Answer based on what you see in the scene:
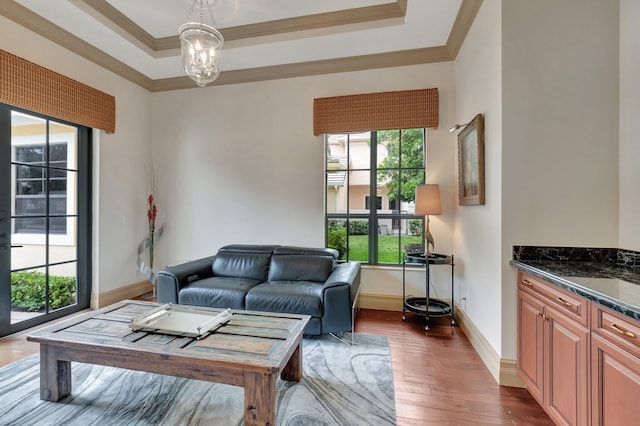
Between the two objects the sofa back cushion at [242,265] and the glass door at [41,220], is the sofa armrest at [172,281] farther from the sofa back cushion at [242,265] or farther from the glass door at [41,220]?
the glass door at [41,220]

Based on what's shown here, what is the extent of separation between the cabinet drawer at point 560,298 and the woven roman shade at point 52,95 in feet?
14.8

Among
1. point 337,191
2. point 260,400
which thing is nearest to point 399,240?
point 337,191

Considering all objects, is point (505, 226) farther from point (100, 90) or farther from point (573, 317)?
point (100, 90)

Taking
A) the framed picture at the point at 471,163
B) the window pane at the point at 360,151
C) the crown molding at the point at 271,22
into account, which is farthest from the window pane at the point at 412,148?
the crown molding at the point at 271,22

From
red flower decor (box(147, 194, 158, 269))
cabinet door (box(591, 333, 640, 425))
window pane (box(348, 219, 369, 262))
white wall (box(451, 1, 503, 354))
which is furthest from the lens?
red flower decor (box(147, 194, 158, 269))

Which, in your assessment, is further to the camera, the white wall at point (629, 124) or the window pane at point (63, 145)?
the window pane at point (63, 145)

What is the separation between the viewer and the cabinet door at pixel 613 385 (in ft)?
3.59

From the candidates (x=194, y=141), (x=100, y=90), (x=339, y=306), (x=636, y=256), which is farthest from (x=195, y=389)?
(x=100, y=90)

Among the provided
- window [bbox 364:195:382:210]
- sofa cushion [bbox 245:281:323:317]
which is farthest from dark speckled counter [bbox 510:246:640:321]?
window [bbox 364:195:382:210]

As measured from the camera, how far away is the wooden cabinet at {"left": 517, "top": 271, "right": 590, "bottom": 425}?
138cm

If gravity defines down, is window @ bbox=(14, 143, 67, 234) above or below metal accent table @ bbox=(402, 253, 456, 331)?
above

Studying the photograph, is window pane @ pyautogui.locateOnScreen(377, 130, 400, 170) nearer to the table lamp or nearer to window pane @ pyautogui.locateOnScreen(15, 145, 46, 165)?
the table lamp

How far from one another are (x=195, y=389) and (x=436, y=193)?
2.77 m

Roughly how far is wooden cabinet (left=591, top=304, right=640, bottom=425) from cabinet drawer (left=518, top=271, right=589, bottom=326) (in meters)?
0.07
